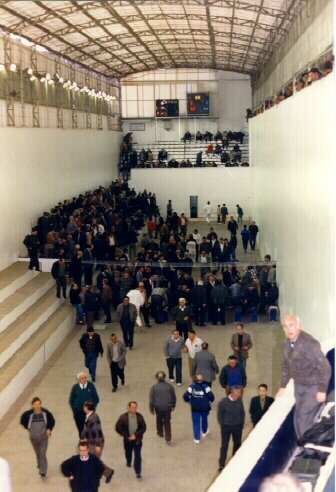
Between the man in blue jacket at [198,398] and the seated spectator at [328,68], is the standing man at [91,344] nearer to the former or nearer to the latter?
the man in blue jacket at [198,398]

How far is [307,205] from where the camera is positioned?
553 inches

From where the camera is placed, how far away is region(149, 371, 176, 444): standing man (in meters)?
12.0

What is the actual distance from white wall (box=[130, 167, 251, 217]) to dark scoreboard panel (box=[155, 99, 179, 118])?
6.86 metres

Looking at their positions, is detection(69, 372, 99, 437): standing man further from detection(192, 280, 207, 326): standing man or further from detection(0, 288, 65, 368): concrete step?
detection(192, 280, 207, 326): standing man

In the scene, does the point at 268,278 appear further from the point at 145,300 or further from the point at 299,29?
the point at 299,29

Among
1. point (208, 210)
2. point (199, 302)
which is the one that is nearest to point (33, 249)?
point (199, 302)

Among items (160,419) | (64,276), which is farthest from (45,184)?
(160,419)

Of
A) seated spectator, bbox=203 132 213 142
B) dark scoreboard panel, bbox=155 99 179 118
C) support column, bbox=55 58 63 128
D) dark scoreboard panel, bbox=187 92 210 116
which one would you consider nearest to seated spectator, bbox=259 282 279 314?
support column, bbox=55 58 63 128

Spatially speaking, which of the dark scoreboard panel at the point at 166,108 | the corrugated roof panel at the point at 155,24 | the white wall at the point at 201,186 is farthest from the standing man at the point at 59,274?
the dark scoreboard panel at the point at 166,108

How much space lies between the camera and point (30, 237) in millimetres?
22906

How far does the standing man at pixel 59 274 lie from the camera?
21047 millimetres

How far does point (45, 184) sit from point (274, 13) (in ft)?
33.9

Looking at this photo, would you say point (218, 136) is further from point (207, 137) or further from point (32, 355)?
point (32, 355)

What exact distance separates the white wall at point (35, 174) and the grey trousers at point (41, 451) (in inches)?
480
